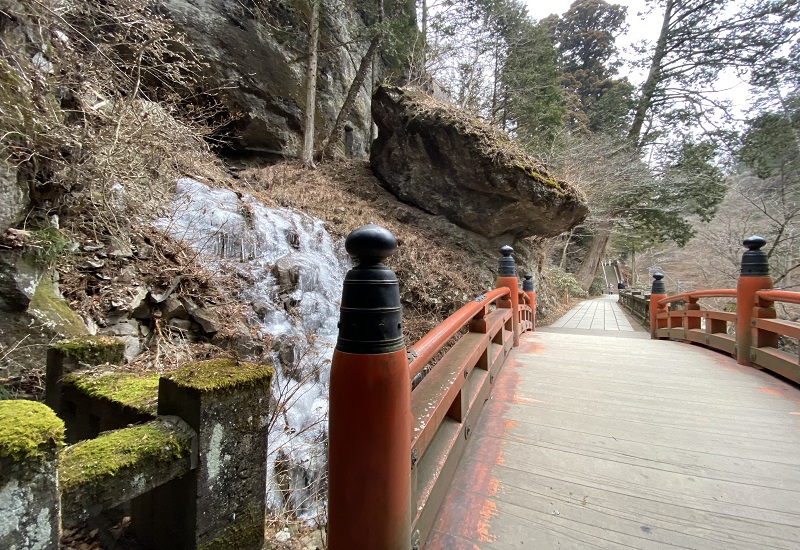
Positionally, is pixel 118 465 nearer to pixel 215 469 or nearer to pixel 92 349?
pixel 215 469

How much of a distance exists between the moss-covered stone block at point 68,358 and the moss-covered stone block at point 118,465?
3.15ft

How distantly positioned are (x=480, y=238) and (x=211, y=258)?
733cm

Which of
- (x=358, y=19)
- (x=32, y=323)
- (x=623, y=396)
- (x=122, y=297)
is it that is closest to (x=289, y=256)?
(x=122, y=297)

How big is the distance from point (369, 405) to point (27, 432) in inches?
30.3

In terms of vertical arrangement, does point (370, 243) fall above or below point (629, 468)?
above

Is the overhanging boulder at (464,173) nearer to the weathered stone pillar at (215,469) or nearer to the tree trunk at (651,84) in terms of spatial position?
the weathered stone pillar at (215,469)

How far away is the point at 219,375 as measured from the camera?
1.28 meters

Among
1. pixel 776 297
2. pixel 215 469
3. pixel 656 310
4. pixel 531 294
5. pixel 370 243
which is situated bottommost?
pixel 656 310

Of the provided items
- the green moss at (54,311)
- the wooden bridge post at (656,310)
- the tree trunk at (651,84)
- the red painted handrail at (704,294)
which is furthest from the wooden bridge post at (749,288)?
the tree trunk at (651,84)

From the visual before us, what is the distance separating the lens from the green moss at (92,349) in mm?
1771

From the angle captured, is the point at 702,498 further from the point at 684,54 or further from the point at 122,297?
the point at 684,54

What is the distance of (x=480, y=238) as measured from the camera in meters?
10.5

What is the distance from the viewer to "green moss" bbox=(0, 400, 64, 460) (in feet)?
2.39

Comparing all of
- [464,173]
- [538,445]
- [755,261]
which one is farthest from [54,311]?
[464,173]
